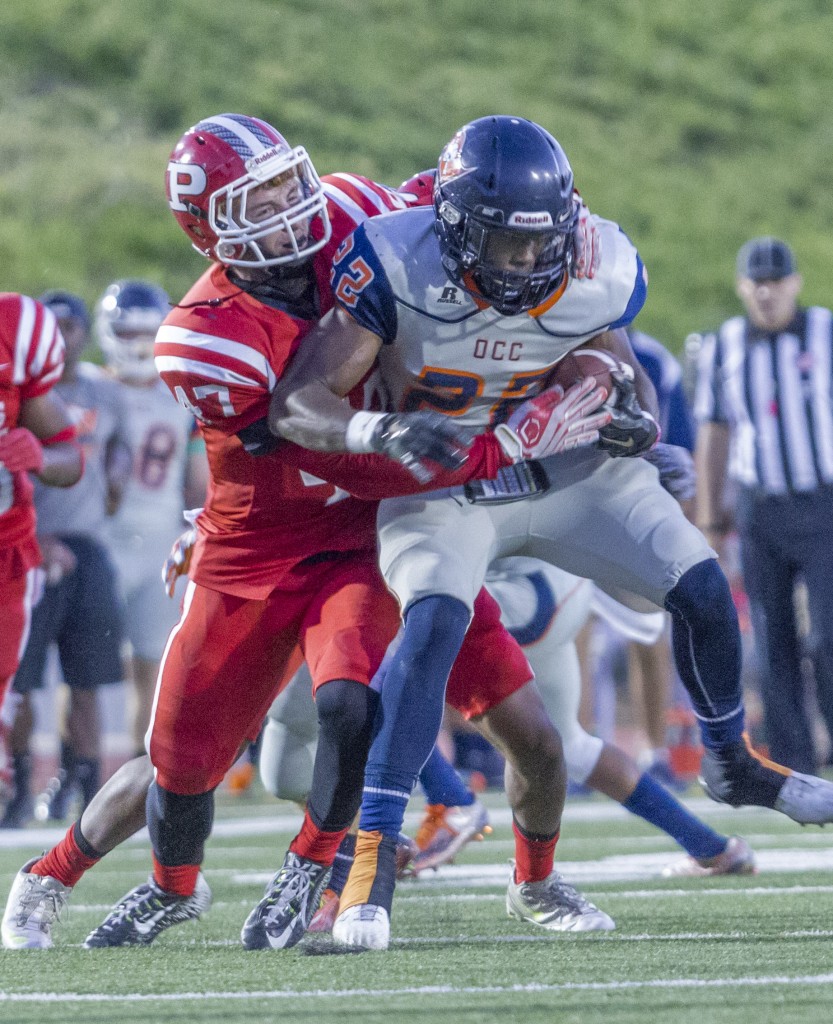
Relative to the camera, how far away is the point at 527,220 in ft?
10.6

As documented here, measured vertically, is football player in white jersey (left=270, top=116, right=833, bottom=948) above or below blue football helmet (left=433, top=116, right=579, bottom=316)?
below

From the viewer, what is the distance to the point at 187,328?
334 cm

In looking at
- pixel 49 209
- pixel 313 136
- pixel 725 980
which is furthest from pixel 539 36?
pixel 725 980

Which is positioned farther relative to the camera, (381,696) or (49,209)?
(49,209)

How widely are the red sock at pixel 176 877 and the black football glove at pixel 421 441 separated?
93cm

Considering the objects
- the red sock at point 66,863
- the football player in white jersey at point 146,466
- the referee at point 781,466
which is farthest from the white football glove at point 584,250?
the football player in white jersey at point 146,466

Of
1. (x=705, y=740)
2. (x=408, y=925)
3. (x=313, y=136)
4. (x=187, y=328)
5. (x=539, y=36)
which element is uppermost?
(x=539, y=36)

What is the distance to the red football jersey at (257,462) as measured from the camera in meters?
3.32

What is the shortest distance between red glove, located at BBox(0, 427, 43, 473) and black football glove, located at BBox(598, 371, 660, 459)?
1542 millimetres

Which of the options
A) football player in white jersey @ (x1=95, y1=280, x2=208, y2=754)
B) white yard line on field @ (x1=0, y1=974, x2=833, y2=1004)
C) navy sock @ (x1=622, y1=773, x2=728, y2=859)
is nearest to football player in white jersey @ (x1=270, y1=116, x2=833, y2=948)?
white yard line on field @ (x1=0, y1=974, x2=833, y2=1004)

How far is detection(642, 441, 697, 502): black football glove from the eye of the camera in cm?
371

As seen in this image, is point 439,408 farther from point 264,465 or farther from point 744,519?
point 744,519

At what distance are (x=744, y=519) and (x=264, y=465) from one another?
3.29m

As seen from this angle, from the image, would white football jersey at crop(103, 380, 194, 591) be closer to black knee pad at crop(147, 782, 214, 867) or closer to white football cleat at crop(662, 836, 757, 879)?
white football cleat at crop(662, 836, 757, 879)
